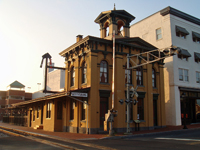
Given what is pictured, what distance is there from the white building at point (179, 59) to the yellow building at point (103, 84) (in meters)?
3.68

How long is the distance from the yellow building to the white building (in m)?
3.68

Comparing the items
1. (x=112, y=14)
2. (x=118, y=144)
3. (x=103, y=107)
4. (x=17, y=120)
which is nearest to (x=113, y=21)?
(x=112, y=14)

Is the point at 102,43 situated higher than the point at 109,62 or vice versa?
the point at 102,43

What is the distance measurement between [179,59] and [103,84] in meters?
13.8

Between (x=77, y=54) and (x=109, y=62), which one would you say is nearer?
(x=109, y=62)

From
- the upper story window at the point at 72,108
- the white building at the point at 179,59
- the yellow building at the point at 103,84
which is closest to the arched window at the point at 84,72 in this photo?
the yellow building at the point at 103,84

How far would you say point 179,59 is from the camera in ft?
96.7

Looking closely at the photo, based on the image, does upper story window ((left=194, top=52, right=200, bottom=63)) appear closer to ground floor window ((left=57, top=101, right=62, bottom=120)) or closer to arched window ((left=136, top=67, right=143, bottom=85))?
arched window ((left=136, top=67, right=143, bottom=85))

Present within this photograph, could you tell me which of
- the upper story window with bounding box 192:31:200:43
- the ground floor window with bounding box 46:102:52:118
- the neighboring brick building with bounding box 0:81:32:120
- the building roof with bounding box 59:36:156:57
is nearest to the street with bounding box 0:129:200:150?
the building roof with bounding box 59:36:156:57

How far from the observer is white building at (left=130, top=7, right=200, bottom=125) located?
2828cm

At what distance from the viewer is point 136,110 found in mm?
22500

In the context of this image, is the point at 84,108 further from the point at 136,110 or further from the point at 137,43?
the point at 137,43

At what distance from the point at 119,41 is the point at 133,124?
8.60 m

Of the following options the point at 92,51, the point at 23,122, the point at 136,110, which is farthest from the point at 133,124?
the point at 23,122
